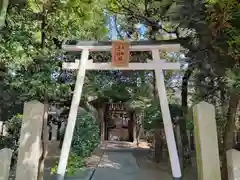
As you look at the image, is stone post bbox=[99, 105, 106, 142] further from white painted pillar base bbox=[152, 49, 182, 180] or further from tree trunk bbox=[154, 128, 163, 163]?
white painted pillar base bbox=[152, 49, 182, 180]

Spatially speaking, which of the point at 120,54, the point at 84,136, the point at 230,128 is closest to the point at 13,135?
the point at 84,136

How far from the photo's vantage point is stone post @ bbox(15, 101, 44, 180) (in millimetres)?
4727

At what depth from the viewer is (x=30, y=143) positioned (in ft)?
15.8

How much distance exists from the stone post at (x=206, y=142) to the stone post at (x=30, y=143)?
2.64 metres

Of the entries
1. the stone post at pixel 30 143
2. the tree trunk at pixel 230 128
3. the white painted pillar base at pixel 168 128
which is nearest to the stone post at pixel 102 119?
the white painted pillar base at pixel 168 128

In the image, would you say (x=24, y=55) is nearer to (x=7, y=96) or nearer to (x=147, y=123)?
(x=7, y=96)

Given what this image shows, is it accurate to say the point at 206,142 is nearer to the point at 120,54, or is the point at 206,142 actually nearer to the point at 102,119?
the point at 120,54

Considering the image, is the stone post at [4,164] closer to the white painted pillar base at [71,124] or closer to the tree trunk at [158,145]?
the white painted pillar base at [71,124]

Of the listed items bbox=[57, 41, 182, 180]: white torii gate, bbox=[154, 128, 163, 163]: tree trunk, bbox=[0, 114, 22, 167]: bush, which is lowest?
bbox=[154, 128, 163, 163]: tree trunk

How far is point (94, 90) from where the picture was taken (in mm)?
9477

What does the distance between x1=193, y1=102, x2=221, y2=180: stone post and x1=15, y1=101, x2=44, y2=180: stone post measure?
2.64 metres

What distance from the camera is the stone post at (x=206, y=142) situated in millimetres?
4559

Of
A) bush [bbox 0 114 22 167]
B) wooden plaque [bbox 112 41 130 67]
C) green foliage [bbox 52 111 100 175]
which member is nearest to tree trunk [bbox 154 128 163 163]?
green foliage [bbox 52 111 100 175]

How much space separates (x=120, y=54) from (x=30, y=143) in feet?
8.45
